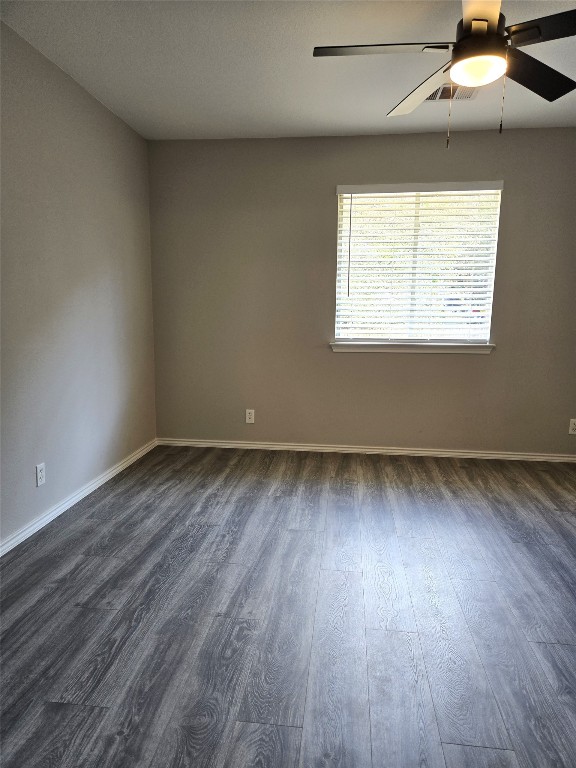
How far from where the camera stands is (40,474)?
8.78 ft

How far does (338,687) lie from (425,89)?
8.31 feet

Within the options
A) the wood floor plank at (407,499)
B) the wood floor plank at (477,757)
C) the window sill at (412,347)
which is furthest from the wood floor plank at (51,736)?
the window sill at (412,347)

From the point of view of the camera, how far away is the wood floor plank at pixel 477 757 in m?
1.30

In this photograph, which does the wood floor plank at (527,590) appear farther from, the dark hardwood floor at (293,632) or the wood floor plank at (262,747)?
the wood floor plank at (262,747)

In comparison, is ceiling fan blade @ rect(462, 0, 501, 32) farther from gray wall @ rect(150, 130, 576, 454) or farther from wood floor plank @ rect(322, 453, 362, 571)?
wood floor plank @ rect(322, 453, 362, 571)

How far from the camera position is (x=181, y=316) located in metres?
4.07

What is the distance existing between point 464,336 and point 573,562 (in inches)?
77.6

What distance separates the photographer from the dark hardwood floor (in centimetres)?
137

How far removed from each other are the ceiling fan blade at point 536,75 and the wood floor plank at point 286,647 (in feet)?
7.75

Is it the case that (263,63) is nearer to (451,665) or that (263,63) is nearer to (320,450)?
(320,450)

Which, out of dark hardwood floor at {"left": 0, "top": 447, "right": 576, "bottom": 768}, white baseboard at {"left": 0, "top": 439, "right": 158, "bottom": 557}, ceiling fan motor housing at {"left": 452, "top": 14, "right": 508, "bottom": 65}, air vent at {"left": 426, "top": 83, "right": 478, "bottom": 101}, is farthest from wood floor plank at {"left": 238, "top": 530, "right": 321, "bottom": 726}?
air vent at {"left": 426, "top": 83, "right": 478, "bottom": 101}

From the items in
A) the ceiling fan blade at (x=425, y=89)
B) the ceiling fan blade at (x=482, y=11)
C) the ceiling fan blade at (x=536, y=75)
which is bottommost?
the ceiling fan blade at (x=536, y=75)

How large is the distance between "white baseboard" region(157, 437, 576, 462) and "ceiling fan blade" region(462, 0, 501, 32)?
2978mm

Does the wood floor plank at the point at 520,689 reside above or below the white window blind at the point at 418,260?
below
